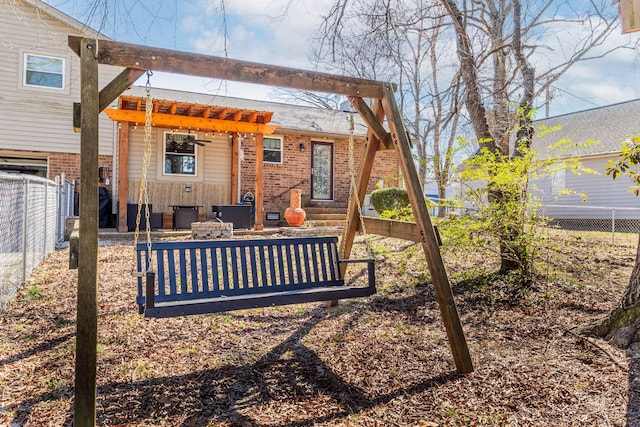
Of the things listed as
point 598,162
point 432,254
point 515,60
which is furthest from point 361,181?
point 598,162

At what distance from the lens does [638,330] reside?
3332 mm

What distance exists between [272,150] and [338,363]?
11.2 meters

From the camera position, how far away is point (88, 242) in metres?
2.41

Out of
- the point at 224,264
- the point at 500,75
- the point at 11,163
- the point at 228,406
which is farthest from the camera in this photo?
the point at 11,163

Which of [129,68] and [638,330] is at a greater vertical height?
[129,68]

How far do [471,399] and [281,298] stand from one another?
153 cm

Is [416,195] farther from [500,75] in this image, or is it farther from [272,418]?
[500,75]

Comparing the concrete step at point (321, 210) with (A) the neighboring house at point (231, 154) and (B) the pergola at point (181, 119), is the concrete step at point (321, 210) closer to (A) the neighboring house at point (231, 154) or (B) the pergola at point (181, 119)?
(A) the neighboring house at point (231, 154)

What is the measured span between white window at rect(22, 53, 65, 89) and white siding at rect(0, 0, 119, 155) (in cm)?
15

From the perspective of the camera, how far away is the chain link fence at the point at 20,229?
434 cm

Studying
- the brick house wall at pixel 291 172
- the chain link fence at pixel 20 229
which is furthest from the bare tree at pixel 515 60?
the brick house wall at pixel 291 172

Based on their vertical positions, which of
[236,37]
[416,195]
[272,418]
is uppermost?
[236,37]

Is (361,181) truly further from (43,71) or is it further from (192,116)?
(43,71)

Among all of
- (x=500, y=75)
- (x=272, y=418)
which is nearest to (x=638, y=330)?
(x=272, y=418)
